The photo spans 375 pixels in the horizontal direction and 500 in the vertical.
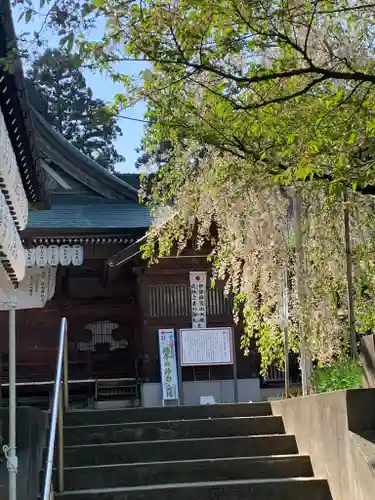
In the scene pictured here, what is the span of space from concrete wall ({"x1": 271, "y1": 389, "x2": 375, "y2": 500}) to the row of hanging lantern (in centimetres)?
619

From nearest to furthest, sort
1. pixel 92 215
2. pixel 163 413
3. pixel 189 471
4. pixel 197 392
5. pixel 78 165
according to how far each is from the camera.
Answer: pixel 189 471 → pixel 163 413 → pixel 197 392 → pixel 92 215 → pixel 78 165

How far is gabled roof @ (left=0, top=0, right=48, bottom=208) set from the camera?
3.39 metres

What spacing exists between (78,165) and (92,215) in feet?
4.47

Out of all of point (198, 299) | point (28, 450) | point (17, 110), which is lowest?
point (28, 450)

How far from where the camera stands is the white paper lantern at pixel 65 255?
35.8ft

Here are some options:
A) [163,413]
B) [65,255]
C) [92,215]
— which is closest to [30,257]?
[65,255]

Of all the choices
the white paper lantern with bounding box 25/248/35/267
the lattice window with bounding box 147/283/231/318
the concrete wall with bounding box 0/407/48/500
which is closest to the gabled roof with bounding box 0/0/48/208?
the concrete wall with bounding box 0/407/48/500

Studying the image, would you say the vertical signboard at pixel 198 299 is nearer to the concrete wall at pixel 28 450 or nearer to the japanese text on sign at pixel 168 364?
the japanese text on sign at pixel 168 364

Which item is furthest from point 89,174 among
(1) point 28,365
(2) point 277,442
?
(2) point 277,442

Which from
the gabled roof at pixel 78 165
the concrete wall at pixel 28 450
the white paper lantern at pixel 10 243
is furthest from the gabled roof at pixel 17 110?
the gabled roof at pixel 78 165

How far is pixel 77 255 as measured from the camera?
1097 centimetres

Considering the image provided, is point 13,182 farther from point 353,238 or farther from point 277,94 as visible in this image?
point 353,238

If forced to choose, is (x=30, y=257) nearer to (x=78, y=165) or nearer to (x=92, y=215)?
(x=92, y=215)

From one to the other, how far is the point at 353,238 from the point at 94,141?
2775cm
